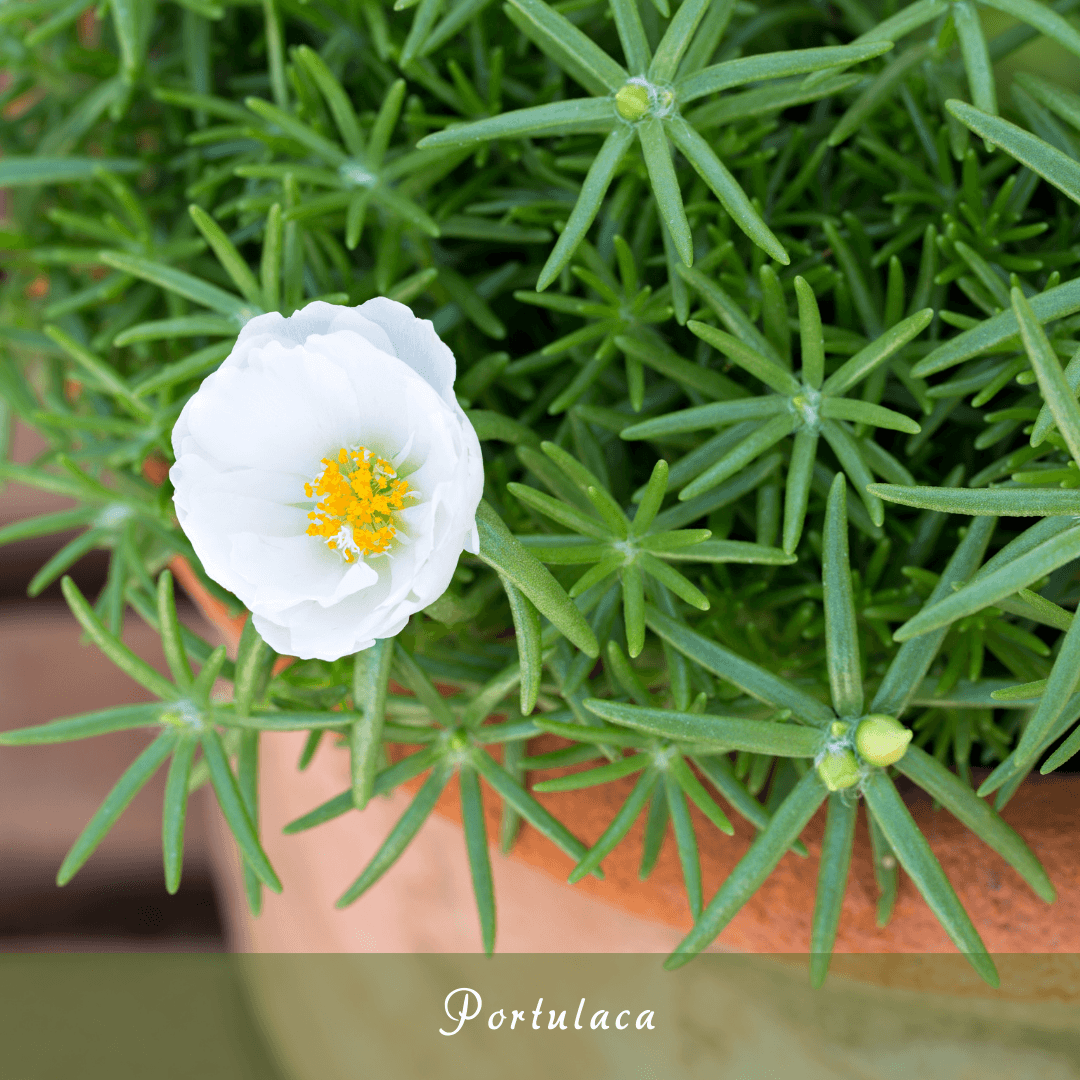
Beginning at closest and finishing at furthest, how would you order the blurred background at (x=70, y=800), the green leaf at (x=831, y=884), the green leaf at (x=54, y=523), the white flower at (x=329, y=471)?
the white flower at (x=329, y=471) → the green leaf at (x=831, y=884) → the green leaf at (x=54, y=523) → the blurred background at (x=70, y=800)

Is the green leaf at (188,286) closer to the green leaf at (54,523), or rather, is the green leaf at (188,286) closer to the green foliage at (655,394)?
the green foliage at (655,394)

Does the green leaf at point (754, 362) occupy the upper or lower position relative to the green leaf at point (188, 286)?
lower

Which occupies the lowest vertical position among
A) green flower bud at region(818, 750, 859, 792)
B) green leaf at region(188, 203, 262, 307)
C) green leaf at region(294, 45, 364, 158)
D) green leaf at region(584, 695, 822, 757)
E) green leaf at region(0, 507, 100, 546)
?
green flower bud at region(818, 750, 859, 792)

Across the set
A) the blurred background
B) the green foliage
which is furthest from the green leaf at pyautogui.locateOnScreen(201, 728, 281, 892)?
the blurred background

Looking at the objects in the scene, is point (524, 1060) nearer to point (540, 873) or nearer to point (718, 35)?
point (540, 873)

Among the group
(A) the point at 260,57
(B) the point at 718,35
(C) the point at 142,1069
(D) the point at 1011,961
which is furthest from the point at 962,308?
(C) the point at 142,1069

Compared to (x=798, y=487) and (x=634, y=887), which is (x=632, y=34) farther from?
(x=634, y=887)

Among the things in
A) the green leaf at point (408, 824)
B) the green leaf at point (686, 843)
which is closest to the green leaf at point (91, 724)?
the green leaf at point (408, 824)

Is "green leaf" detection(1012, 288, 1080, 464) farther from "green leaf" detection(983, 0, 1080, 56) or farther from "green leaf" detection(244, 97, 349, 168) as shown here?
"green leaf" detection(244, 97, 349, 168)
